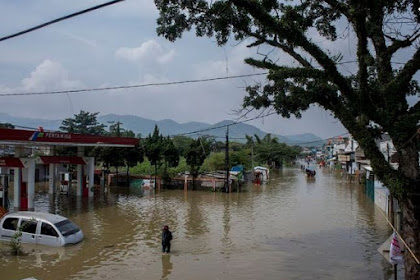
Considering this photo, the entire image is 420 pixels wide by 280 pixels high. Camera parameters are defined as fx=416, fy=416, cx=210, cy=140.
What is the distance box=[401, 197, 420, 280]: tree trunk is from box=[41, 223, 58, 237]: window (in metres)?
12.5

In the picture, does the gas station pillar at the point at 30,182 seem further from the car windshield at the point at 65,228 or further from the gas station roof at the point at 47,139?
the car windshield at the point at 65,228

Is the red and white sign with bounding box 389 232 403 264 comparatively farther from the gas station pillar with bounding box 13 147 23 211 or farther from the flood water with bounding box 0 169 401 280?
the gas station pillar with bounding box 13 147 23 211

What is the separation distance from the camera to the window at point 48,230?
53.4 ft

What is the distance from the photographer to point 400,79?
31.6 ft

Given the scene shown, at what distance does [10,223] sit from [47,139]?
862cm

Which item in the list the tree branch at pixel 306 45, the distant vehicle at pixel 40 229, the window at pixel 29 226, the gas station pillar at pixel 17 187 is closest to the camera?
the tree branch at pixel 306 45

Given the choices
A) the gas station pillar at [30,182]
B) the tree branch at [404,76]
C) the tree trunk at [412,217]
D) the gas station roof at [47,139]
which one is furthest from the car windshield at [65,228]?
the tree branch at [404,76]

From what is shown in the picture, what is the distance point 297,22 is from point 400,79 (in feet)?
11.5

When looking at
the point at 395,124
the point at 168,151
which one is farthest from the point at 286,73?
the point at 168,151

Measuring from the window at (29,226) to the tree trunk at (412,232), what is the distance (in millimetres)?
13480

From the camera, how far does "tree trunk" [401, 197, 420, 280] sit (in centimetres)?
933

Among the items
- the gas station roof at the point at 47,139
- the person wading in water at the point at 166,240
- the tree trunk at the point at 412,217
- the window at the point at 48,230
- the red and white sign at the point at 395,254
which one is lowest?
the person wading in water at the point at 166,240

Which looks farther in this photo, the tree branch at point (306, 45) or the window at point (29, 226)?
the window at point (29, 226)

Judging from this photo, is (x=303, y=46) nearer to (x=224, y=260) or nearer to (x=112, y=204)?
(x=224, y=260)
